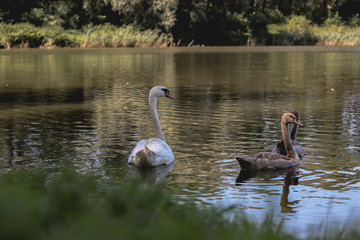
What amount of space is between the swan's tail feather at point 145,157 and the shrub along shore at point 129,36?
4554cm

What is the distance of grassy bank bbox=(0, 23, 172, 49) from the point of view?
53781 mm

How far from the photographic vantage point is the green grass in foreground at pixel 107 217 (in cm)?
291

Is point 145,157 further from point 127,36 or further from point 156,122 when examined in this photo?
point 127,36

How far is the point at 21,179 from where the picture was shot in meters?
4.01

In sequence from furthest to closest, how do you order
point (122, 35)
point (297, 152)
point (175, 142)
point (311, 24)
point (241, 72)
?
point (311, 24)
point (122, 35)
point (241, 72)
point (175, 142)
point (297, 152)

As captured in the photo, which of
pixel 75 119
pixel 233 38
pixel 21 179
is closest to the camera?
pixel 21 179

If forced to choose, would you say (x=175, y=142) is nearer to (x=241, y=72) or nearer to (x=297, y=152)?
(x=297, y=152)

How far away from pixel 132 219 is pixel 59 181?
724mm

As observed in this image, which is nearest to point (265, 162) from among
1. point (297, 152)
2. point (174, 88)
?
point (297, 152)

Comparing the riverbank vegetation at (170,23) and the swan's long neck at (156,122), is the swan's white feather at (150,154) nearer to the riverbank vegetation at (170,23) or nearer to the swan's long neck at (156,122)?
the swan's long neck at (156,122)

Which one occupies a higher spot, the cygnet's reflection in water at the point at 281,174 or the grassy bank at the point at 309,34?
the grassy bank at the point at 309,34

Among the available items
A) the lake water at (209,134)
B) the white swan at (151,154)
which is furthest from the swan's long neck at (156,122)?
the white swan at (151,154)

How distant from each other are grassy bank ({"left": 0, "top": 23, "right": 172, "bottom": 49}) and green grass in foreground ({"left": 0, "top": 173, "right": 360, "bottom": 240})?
50.1 meters

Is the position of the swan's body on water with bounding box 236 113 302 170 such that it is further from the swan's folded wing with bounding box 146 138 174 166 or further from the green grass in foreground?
the green grass in foreground
